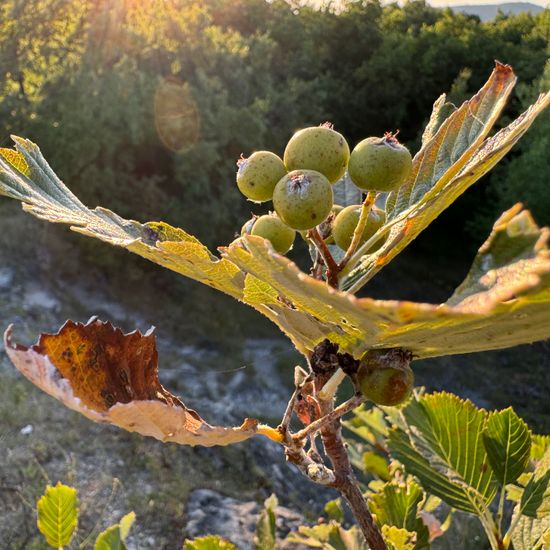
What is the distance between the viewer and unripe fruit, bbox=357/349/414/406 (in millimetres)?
394

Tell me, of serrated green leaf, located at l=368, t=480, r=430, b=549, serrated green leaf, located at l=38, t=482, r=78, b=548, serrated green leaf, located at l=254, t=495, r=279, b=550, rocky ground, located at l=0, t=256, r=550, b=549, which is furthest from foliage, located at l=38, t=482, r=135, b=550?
rocky ground, located at l=0, t=256, r=550, b=549

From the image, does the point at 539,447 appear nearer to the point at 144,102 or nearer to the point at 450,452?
the point at 450,452

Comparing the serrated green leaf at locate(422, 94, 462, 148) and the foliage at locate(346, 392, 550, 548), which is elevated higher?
the serrated green leaf at locate(422, 94, 462, 148)

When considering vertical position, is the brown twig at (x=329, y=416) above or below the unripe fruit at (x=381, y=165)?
below

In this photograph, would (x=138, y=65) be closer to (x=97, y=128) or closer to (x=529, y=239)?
(x=97, y=128)

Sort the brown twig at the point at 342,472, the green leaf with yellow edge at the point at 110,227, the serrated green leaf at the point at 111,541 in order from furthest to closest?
the serrated green leaf at the point at 111,541 < the brown twig at the point at 342,472 < the green leaf with yellow edge at the point at 110,227

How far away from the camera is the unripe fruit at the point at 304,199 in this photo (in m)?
0.41

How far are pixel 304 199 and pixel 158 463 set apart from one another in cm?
285

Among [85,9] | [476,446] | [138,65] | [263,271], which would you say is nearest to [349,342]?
[263,271]

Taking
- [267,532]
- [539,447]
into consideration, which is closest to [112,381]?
[267,532]

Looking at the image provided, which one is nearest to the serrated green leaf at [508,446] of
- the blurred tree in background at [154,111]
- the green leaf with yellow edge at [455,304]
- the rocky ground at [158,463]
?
the green leaf with yellow edge at [455,304]

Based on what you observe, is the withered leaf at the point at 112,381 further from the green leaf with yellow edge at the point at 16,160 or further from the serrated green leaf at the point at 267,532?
the serrated green leaf at the point at 267,532

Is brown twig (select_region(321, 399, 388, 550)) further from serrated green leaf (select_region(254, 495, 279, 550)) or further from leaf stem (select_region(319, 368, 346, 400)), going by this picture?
serrated green leaf (select_region(254, 495, 279, 550))

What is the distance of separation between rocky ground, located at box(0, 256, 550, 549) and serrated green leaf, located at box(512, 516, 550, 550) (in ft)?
4.23
